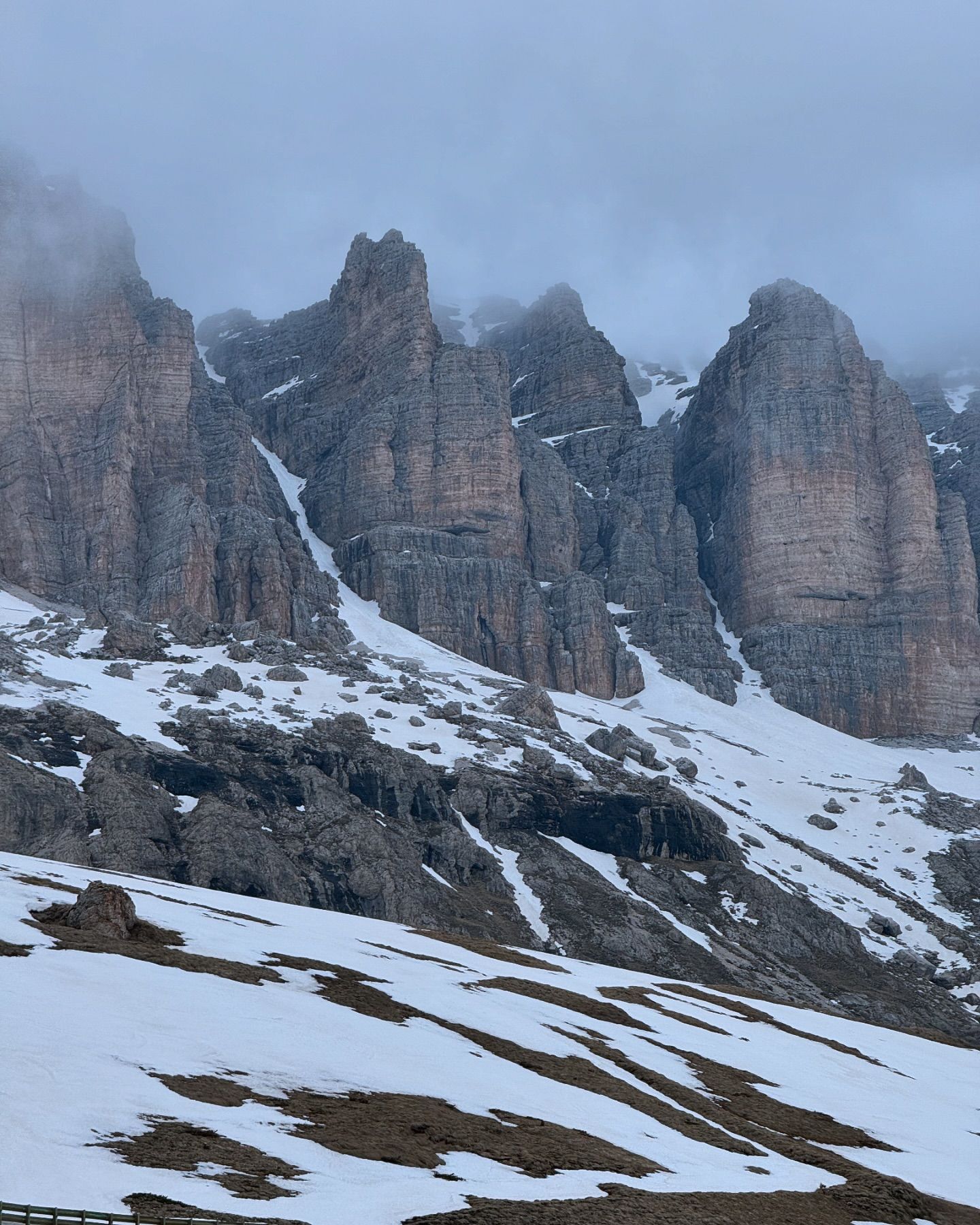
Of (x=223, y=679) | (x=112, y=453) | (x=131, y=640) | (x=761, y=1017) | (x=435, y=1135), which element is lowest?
(x=761, y=1017)

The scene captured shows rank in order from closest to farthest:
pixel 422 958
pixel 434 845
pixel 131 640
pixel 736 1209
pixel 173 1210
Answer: pixel 173 1210 < pixel 736 1209 < pixel 422 958 < pixel 434 845 < pixel 131 640

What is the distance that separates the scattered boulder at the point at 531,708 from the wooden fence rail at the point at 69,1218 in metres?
112

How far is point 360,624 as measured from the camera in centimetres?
17112

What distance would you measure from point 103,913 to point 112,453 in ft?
450

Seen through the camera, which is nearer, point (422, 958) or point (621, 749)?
point (422, 958)

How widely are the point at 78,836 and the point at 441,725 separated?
146 ft

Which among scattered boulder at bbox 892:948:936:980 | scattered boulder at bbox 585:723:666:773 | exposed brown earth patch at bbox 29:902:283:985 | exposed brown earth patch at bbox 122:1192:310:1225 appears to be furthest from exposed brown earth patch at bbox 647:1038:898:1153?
scattered boulder at bbox 585:723:666:773

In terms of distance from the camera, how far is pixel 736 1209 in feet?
72.3

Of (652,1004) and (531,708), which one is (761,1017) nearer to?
(652,1004)

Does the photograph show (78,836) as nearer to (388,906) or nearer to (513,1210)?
(388,906)

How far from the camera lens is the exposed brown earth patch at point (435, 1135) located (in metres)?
20.9

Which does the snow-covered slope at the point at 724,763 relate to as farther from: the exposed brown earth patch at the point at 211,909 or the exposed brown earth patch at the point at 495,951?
the exposed brown earth patch at the point at 211,909

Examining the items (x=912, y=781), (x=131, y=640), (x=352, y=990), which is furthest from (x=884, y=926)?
(x=352, y=990)

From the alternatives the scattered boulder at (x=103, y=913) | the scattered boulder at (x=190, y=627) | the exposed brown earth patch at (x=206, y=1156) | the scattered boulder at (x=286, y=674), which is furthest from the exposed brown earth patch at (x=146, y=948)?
the scattered boulder at (x=190, y=627)
